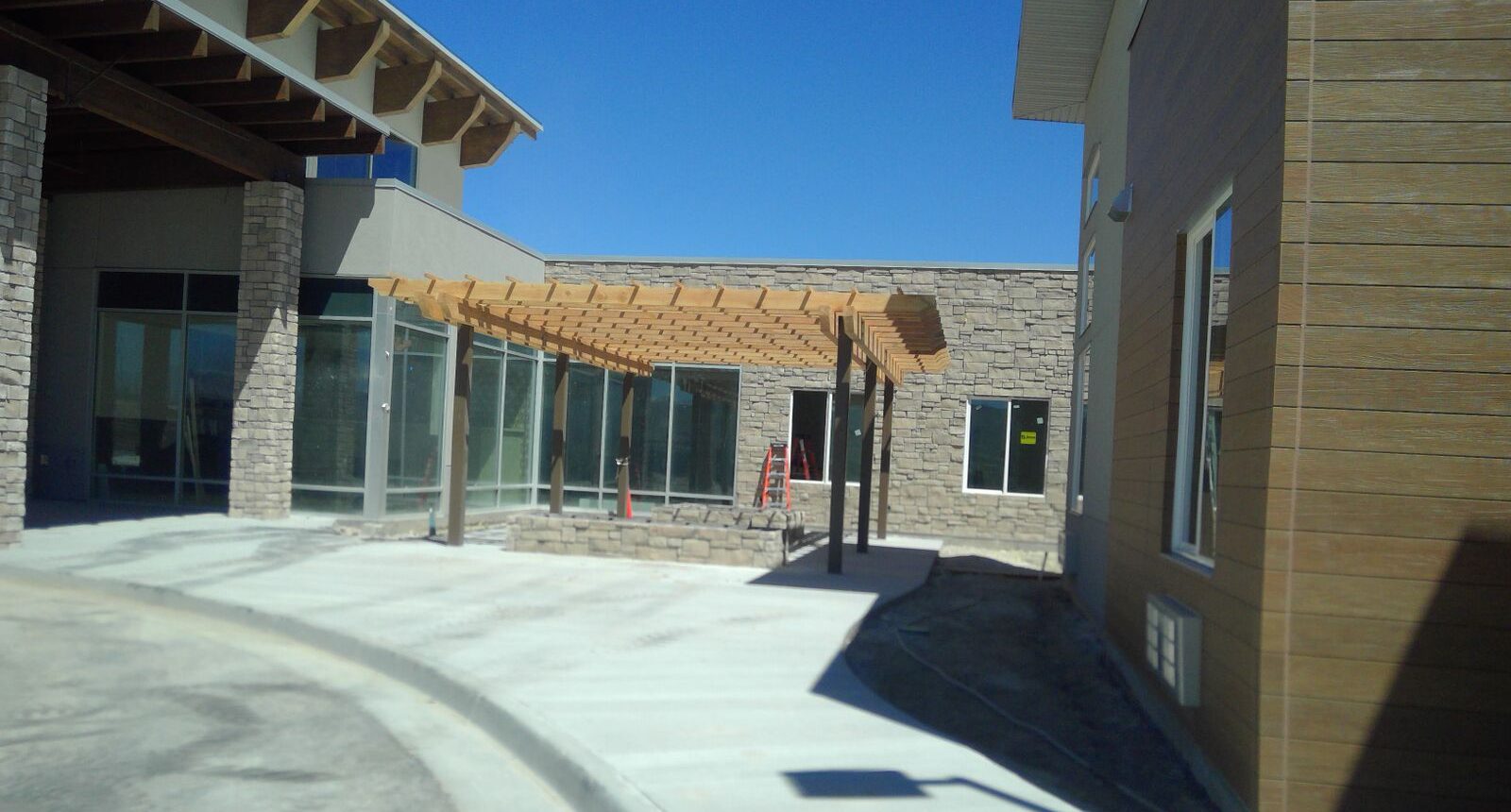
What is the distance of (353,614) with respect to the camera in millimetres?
8773

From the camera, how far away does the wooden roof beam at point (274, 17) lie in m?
13.9

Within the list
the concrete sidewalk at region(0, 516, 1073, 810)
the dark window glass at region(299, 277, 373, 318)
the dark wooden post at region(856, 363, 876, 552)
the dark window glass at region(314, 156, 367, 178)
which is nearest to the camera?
the concrete sidewalk at region(0, 516, 1073, 810)

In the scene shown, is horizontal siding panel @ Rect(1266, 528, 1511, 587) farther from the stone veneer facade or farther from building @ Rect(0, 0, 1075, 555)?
the stone veneer facade

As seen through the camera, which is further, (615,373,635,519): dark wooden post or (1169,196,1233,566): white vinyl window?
(615,373,635,519): dark wooden post

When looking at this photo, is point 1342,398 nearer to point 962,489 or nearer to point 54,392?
point 962,489

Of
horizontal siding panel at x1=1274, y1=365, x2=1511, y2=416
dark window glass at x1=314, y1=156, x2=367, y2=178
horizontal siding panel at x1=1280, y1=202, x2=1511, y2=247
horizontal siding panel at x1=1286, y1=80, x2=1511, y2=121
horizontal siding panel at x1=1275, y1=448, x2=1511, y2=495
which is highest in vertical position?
dark window glass at x1=314, y1=156, x2=367, y2=178

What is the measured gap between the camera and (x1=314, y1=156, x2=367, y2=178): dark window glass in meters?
18.3

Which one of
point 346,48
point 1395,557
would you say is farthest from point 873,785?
point 346,48

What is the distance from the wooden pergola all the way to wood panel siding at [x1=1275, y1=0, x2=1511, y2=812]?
7.25 meters

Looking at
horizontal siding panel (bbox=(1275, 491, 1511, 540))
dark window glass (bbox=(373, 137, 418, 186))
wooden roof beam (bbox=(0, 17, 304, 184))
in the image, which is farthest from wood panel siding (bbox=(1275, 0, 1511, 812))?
dark window glass (bbox=(373, 137, 418, 186))

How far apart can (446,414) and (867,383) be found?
7.14 m

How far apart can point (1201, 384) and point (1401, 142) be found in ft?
6.90

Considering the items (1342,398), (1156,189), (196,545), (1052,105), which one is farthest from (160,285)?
(1342,398)

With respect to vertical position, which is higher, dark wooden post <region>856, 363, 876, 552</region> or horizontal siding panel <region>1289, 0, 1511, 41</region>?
horizontal siding panel <region>1289, 0, 1511, 41</region>
